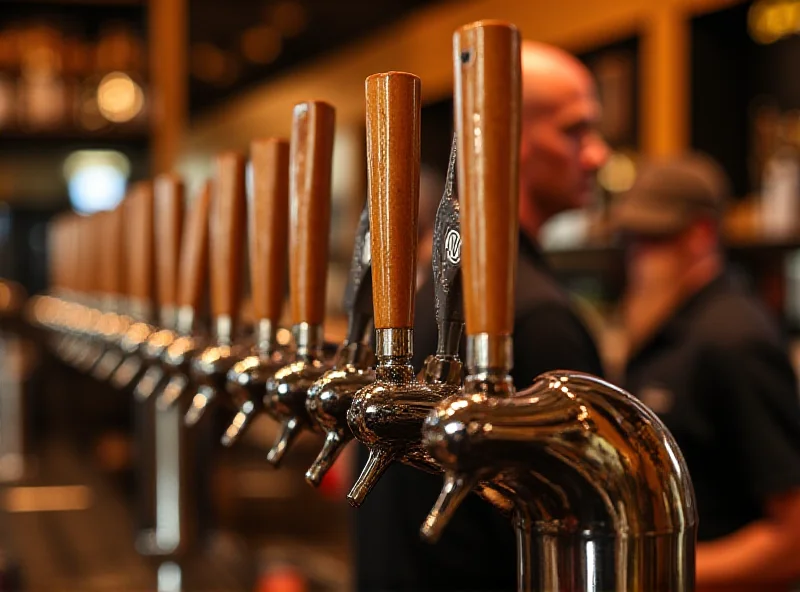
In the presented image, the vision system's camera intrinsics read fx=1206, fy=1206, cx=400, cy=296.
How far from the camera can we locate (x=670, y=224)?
2621 millimetres

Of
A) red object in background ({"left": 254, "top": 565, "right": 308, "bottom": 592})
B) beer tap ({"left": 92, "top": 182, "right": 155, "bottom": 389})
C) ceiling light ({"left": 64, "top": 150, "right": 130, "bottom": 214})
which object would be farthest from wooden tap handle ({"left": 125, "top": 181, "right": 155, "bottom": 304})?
ceiling light ({"left": 64, "top": 150, "right": 130, "bottom": 214})

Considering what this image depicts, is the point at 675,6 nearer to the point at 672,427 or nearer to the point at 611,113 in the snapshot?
the point at 611,113

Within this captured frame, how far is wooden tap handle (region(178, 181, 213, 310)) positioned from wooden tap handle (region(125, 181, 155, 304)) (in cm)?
21

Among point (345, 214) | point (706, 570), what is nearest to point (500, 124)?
point (706, 570)

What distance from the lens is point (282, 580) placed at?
2.55 meters

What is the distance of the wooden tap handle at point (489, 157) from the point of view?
0.46 metres

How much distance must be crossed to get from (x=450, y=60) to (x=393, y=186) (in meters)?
4.68

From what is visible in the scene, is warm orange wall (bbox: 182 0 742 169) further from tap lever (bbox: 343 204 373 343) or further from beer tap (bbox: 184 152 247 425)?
tap lever (bbox: 343 204 373 343)

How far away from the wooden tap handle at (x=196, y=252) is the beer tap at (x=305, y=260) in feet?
0.93

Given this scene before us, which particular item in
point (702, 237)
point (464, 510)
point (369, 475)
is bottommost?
point (464, 510)

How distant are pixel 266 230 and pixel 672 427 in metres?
1.64

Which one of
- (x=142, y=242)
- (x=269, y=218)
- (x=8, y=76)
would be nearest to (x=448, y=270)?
(x=269, y=218)

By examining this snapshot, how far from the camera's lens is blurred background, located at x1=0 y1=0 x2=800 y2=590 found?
3.57 meters

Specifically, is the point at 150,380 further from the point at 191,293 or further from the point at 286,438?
the point at 286,438
